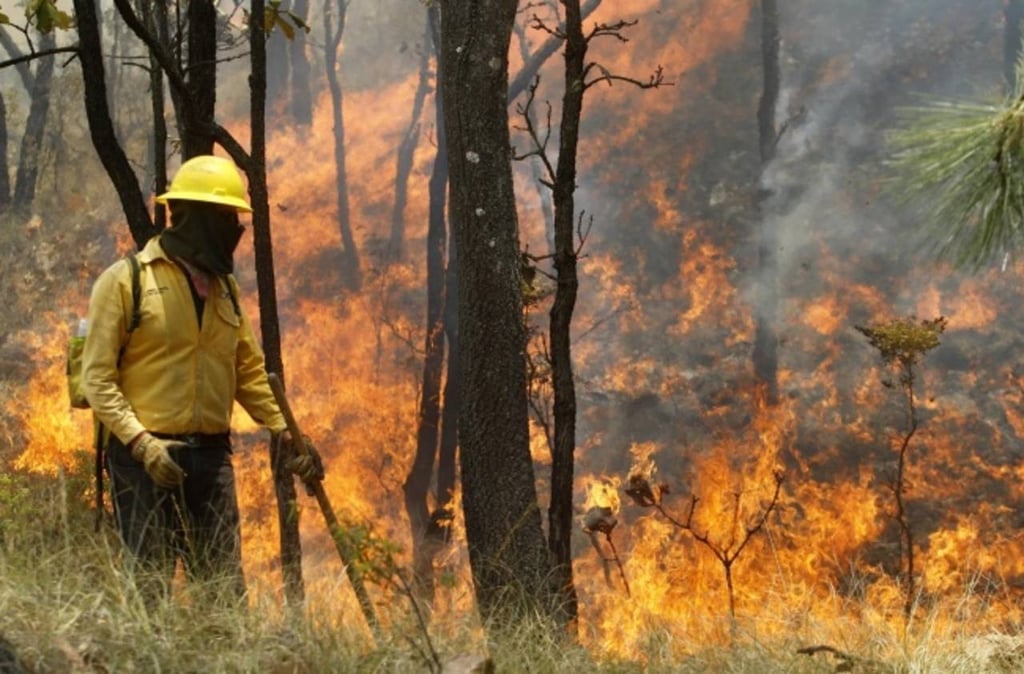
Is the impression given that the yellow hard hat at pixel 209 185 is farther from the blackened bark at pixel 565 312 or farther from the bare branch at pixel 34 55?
the blackened bark at pixel 565 312

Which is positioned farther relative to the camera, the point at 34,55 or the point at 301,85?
the point at 301,85

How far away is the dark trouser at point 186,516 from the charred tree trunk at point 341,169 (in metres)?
12.7

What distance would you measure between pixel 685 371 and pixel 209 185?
12117 mm

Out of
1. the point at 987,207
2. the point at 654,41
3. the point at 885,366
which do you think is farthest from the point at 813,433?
the point at 987,207

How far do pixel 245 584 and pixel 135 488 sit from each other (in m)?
0.52

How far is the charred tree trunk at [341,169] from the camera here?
1655 centimetres

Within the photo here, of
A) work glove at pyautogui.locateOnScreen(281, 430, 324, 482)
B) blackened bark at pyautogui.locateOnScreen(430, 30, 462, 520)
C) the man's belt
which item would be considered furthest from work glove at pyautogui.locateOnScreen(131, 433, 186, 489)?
blackened bark at pyautogui.locateOnScreen(430, 30, 462, 520)

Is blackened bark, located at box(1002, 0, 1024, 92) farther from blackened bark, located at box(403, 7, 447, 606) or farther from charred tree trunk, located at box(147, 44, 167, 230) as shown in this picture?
charred tree trunk, located at box(147, 44, 167, 230)

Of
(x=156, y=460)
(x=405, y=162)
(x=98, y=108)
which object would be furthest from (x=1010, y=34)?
(x=156, y=460)

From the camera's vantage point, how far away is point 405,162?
16984mm

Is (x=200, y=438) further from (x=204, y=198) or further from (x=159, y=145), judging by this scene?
(x=159, y=145)

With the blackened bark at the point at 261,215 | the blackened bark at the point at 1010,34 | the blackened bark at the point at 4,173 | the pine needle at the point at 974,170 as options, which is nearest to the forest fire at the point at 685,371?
the blackened bark at the point at 4,173

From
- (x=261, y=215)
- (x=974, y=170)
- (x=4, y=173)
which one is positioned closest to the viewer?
(x=974, y=170)

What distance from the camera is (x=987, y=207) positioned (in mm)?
3006
